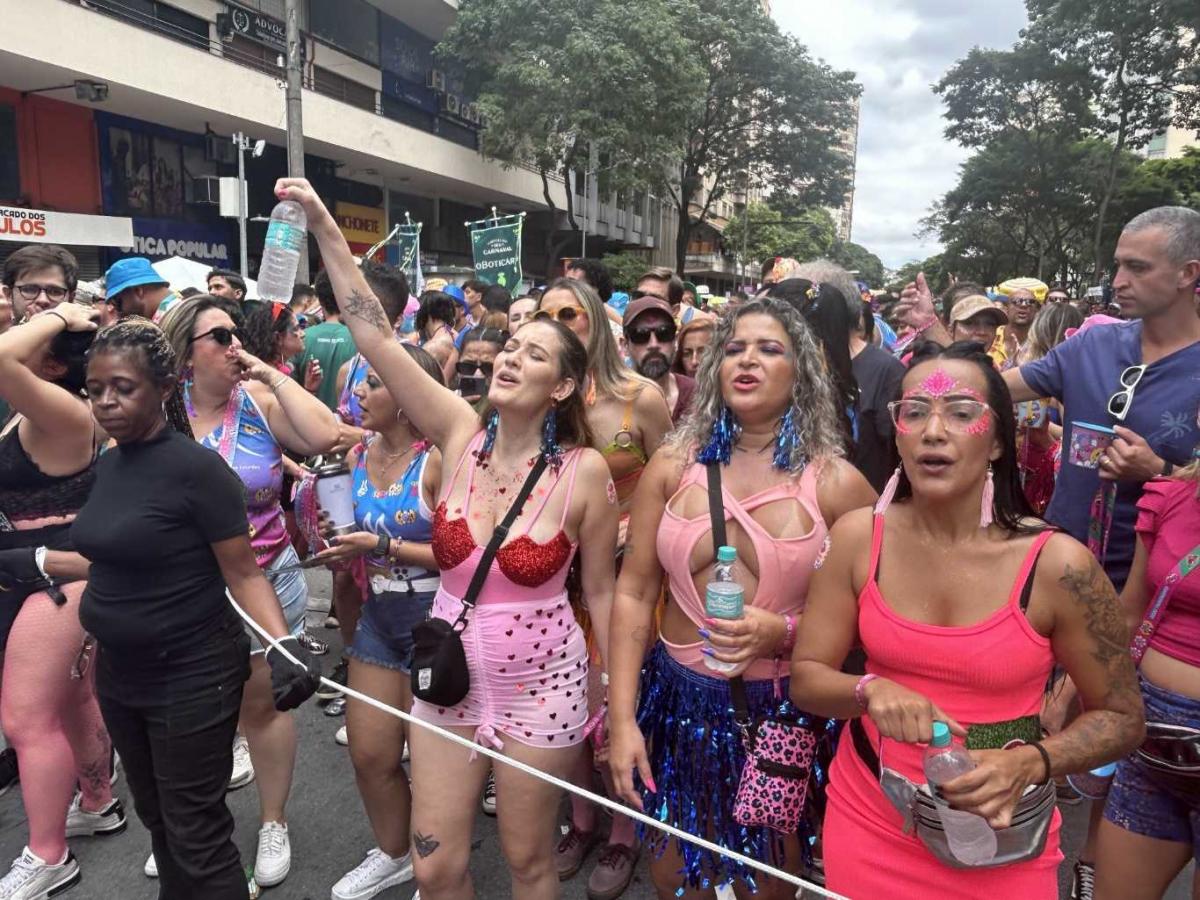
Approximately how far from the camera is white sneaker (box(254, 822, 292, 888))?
9.99 ft

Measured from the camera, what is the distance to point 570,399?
262 centimetres

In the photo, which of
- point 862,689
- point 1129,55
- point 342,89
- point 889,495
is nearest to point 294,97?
point 342,89

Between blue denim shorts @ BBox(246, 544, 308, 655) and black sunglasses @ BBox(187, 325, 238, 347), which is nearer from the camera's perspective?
black sunglasses @ BBox(187, 325, 238, 347)

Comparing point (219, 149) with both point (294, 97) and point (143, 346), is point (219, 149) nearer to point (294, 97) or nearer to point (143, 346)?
point (294, 97)

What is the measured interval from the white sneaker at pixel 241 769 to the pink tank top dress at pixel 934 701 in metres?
2.81

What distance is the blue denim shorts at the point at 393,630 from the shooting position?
2883 millimetres

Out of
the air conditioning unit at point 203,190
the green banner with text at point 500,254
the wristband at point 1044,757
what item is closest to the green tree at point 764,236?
the air conditioning unit at point 203,190

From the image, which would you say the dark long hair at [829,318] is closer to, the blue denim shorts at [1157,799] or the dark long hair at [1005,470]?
the dark long hair at [1005,470]

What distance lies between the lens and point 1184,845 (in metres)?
2.14

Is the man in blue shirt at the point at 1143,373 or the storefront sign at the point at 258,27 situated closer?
the man in blue shirt at the point at 1143,373

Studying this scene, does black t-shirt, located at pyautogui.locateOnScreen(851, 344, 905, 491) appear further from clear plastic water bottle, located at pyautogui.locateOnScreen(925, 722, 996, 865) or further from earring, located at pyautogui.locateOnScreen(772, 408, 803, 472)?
clear plastic water bottle, located at pyautogui.locateOnScreen(925, 722, 996, 865)

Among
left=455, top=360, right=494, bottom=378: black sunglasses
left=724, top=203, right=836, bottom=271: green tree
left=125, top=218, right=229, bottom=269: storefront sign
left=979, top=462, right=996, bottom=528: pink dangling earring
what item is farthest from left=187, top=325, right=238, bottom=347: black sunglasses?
left=724, top=203, right=836, bottom=271: green tree

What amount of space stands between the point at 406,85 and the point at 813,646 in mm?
26011

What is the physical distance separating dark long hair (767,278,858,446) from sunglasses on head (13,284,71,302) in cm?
304
